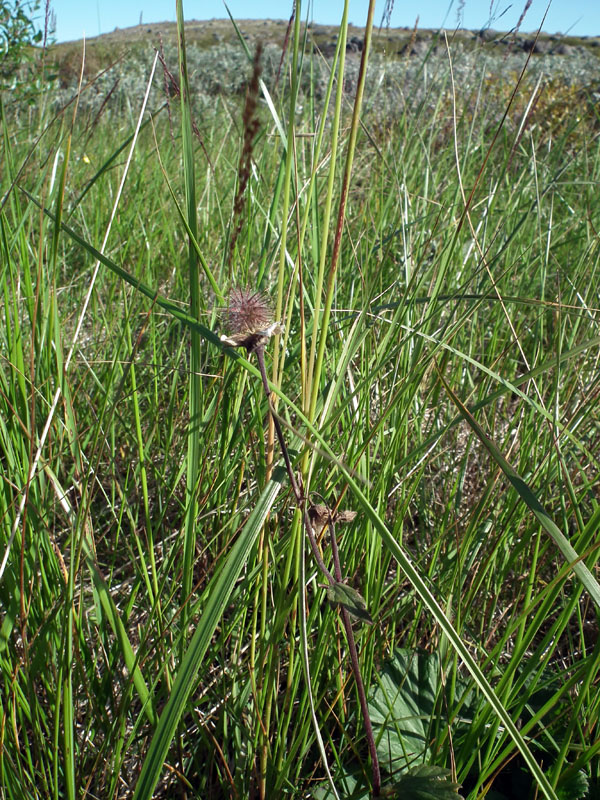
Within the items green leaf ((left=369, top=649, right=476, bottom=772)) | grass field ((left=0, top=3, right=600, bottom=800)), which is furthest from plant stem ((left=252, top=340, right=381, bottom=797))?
green leaf ((left=369, top=649, right=476, bottom=772))

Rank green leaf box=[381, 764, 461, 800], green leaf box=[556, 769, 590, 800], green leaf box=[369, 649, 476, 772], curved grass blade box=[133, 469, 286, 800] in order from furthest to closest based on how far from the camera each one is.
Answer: green leaf box=[369, 649, 476, 772]
green leaf box=[556, 769, 590, 800]
green leaf box=[381, 764, 461, 800]
curved grass blade box=[133, 469, 286, 800]

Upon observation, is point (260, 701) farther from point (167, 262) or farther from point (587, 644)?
point (167, 262)

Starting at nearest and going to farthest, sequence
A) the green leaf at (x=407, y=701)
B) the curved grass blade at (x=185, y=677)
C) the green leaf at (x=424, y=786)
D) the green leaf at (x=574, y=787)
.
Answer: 1. the curved grass blade at (x=185, y=677)
2. the green leaf at (x=424, y=786)
3. the green leaf at (x=574, y=787)
4. the green leaf at (x=407, y=701)

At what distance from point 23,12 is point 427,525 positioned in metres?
3.19

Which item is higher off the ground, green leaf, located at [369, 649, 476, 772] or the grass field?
the grass field

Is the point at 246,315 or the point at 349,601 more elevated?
the point at 246,315

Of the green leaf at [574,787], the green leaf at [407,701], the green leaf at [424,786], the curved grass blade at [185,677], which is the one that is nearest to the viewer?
the curved grass blade at [185,677]

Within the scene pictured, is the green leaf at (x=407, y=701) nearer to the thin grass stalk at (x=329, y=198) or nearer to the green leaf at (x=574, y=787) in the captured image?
the green leaf at (x=574, y=787)

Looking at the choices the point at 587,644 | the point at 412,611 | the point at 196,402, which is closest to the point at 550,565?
the point at 587,644

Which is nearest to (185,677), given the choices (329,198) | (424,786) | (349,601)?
(349,601)

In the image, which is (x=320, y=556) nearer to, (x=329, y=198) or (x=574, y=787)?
(x=329, y=198)

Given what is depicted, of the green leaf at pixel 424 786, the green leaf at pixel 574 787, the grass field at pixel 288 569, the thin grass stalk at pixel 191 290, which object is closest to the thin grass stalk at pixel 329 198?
the grass field at pixel 288 569

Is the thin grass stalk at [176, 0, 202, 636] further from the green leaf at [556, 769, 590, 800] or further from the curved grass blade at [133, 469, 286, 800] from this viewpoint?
Result: the green leaf at [556, 769, 590, 800]

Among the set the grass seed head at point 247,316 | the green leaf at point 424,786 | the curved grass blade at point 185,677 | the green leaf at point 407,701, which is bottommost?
the green leaf at point 407,701
